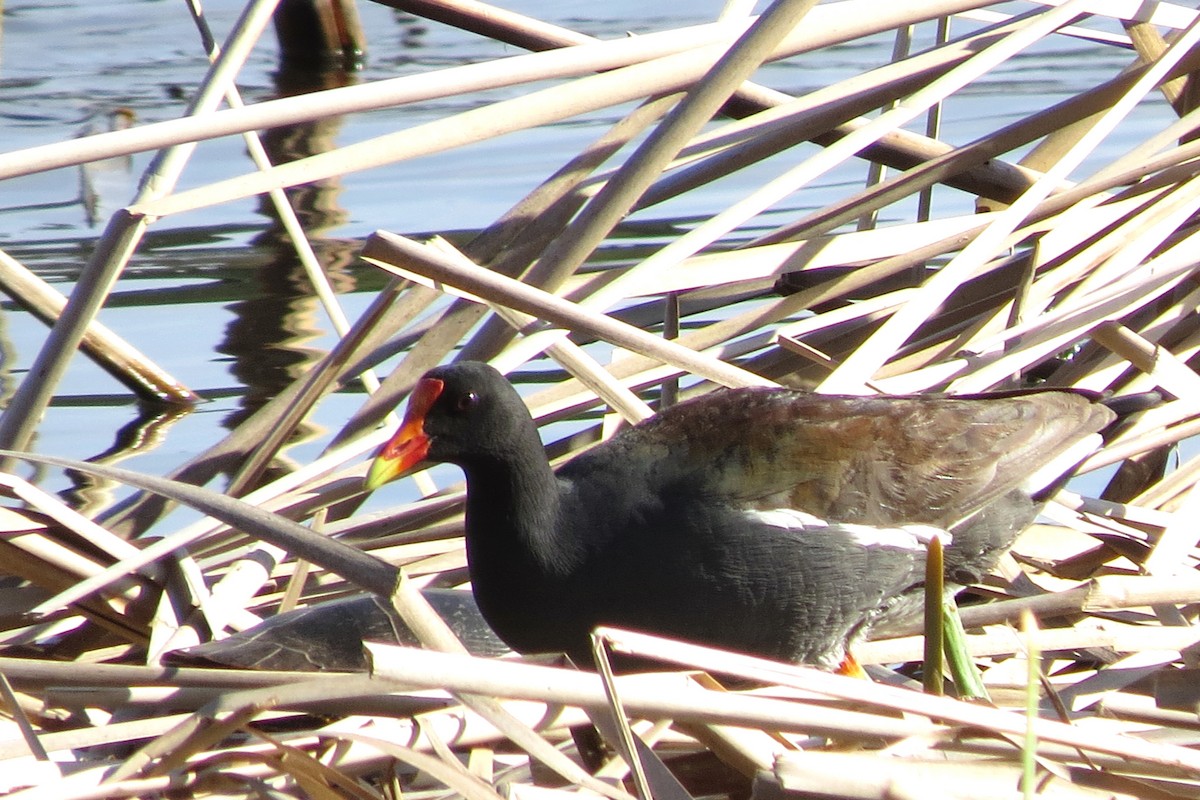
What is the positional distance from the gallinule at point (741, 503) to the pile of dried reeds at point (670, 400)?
120 mm

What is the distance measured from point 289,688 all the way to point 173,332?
284cm

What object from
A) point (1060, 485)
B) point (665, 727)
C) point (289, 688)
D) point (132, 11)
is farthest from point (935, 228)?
point (132, 11)

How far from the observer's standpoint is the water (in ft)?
14.8

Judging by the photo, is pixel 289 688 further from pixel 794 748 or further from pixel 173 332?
pixel 173 332

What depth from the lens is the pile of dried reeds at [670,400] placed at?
2.11 metres

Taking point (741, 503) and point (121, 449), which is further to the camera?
point (121, 449)

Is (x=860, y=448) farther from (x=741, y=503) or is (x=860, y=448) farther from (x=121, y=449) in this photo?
(x=121, y=449)

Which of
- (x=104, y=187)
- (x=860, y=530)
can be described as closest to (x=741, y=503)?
(x=860, y=530)

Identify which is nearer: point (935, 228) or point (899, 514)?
point (899, 514)

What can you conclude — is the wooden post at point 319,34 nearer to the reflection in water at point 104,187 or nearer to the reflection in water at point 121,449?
the reflection in water at point 104,187

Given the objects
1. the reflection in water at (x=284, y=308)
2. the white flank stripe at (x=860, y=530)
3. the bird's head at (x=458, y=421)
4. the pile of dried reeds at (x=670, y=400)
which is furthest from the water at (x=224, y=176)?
the white flank stripe at (x=860, y=530)

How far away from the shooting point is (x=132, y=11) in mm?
8406

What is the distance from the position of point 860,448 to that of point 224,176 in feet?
11.3

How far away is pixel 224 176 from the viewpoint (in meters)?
5.80
